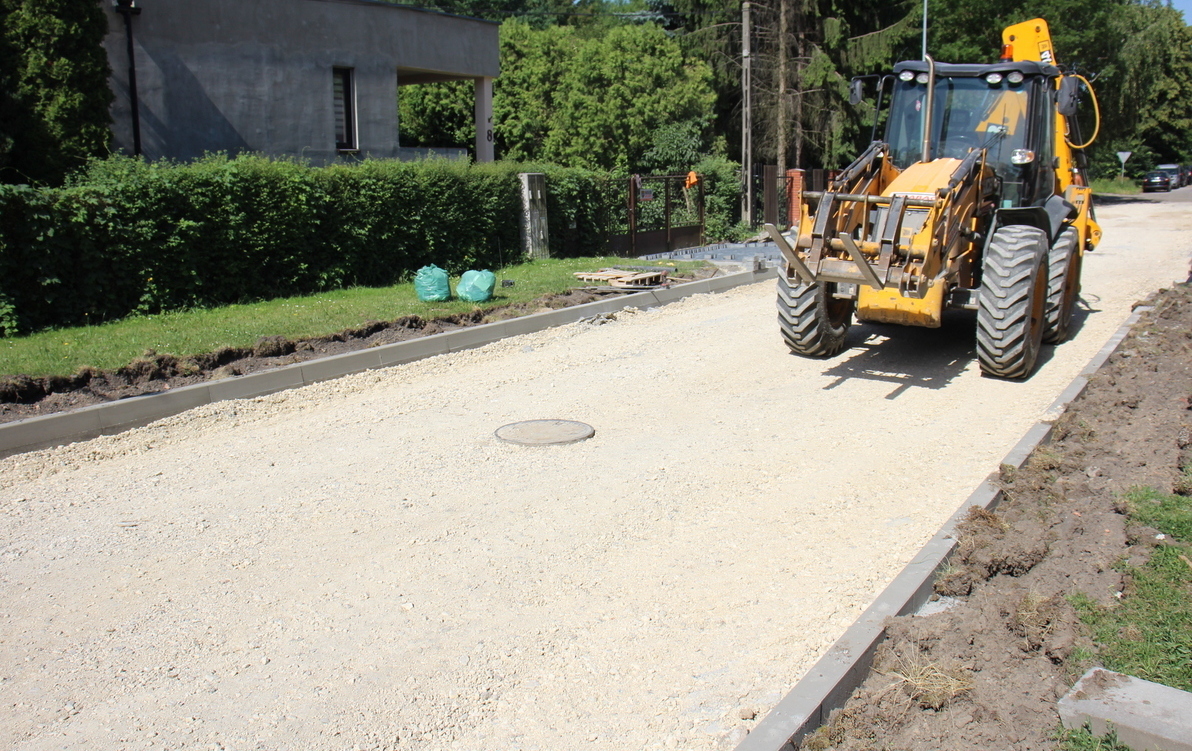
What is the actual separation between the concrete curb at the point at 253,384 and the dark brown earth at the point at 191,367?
0.33 metres

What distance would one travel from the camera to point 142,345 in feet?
33.3

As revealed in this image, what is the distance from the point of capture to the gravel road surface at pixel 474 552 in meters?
4.07

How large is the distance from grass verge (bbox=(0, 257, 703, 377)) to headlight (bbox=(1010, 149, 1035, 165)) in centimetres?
665

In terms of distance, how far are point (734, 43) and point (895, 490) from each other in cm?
3339

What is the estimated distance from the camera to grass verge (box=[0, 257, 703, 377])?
31.0ft

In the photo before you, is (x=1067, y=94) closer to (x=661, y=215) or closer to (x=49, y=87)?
(x=661, y=215)

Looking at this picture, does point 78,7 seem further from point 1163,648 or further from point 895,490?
point 1163,648

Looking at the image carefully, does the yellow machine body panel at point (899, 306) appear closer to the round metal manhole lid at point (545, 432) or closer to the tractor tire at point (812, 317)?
the tractor tire at point (812, 317)

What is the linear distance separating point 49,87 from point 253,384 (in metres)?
7.78

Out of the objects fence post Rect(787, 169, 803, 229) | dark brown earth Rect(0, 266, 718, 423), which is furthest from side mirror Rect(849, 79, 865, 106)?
fence post Rect(787, 169, 803, 229)

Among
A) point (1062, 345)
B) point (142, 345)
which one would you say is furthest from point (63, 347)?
point (1062, 345)

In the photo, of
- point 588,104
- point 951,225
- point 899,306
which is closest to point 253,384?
point 899,306

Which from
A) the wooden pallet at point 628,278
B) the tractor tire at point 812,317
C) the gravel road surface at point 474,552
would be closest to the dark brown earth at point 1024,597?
the gravel road surface at point 474,552

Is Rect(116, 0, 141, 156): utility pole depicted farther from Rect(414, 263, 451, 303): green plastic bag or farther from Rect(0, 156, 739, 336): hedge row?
Rect(414, 263, 451, 303): green plastic bag
